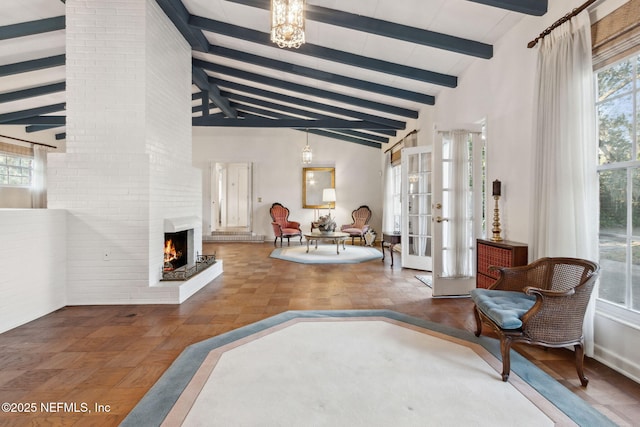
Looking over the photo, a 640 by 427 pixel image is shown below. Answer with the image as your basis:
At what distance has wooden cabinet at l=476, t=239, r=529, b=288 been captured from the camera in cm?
282

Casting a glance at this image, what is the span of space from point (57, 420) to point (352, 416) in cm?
149

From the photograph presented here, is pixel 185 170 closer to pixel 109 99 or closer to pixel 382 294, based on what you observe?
pixel 109 99

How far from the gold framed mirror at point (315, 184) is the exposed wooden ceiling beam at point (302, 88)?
11.2 feet

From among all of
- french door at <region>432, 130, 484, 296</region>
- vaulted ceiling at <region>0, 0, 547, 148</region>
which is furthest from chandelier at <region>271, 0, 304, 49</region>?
french door at <region>432, 130, 484, 296</region>

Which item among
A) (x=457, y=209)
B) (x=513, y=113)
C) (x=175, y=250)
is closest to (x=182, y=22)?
(x=175, y=250)

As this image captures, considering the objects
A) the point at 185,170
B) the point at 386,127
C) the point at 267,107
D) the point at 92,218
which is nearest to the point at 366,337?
the point at 92,218

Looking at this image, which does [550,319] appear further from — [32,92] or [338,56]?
[32,92]

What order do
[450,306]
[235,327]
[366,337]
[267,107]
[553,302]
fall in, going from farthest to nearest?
1. [267,107]
2. [450,306]
3. [235,327]
4. [366,337]
5. [553,302]

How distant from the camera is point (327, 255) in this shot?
21.6ft

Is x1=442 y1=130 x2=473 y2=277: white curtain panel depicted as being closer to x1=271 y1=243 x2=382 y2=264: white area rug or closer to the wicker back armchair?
the wicker back armchair

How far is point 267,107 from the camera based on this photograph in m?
7.53

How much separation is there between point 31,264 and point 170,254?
1.39m

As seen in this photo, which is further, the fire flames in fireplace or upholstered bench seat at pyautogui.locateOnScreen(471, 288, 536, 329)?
the fire flames in fireplace

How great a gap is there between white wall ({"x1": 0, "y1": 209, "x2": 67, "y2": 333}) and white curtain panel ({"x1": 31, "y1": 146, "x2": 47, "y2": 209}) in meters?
6.02
